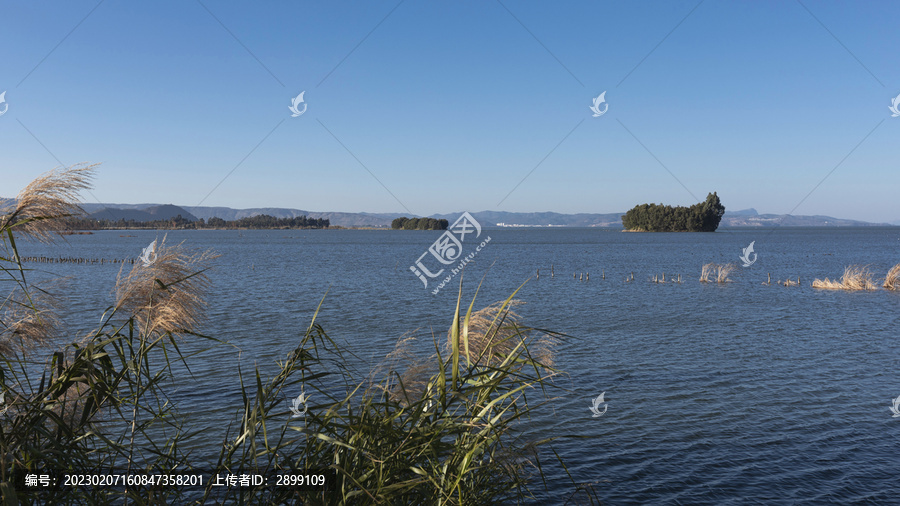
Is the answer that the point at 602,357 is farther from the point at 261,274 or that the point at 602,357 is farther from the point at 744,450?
the point at 261,274

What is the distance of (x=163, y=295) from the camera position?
5.30 m

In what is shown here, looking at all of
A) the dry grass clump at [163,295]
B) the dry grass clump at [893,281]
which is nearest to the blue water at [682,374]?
the dry grass clump at [163,295]

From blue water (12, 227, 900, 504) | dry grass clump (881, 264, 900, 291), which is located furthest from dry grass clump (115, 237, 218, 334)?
dry grass clump (881, 264, 900, 291)

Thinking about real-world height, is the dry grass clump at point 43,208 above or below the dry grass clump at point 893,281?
above

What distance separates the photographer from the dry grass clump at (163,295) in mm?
5047

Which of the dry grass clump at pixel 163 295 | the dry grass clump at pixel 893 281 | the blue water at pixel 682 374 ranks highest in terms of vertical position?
the dry grass clump at pixel 163 295

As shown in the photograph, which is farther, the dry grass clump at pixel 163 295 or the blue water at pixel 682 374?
the blue water at pixel 682 374

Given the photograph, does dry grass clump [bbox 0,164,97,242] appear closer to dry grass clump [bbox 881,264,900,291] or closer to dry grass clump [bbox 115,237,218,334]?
dry grass clump [bbox 115,237,218,334]

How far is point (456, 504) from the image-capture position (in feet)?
14.8

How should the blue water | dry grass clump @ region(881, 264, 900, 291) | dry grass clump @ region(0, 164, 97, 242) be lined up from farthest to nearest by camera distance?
1. dry grass clump @ region(881, 264, 900, 291)
2. the blue water
3. dry grass clump @ region(0, 164, 97, 242)

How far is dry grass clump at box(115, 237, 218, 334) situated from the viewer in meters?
5.05

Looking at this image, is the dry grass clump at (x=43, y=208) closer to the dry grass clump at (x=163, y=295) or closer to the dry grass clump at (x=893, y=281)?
the dry grass clump at (x=163, y=295)

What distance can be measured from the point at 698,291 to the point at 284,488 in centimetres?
4590

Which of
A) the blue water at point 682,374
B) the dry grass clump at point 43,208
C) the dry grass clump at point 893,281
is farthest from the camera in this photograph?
the dry grass clump at point 893,281
